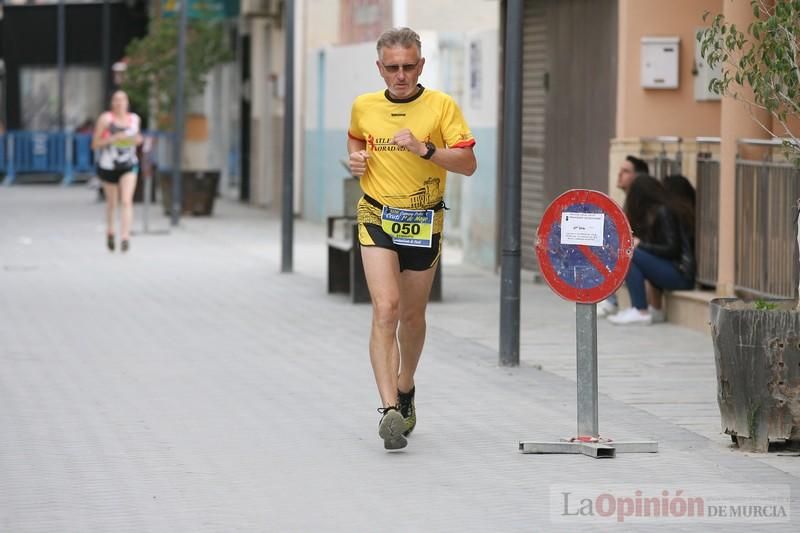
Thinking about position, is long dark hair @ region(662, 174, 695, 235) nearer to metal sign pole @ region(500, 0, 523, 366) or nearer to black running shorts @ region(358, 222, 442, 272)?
metal sign pole @ region(500, 0, 523, 366)

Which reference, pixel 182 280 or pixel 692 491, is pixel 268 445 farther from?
pixel 182 280

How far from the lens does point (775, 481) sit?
25.8 feet

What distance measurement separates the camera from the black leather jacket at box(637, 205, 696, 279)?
14516 millimetres

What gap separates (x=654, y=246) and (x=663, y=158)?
1.12 meters

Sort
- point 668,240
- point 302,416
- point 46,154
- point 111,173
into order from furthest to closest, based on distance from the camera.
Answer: point 46,154 < point 111,173 < point 668,240 < point 302,416

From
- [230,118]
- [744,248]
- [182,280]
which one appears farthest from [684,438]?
[230,118]

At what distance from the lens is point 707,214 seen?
14656mm

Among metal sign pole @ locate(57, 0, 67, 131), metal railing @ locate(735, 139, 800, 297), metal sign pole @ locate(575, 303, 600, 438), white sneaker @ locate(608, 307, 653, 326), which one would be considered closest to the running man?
metal sign pole @ locate(575, 303, 600, 438)

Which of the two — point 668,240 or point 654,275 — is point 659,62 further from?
point 654,275

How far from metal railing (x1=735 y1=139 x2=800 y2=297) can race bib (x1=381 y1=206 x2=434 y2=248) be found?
4503 mm

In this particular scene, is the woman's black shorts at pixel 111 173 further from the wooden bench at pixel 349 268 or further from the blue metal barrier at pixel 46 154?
the blue metal barrier at pixel 46 154

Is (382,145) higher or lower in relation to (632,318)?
higher

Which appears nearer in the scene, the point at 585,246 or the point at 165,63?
the point at 585,246

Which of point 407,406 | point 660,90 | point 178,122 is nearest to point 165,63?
point 178,122
